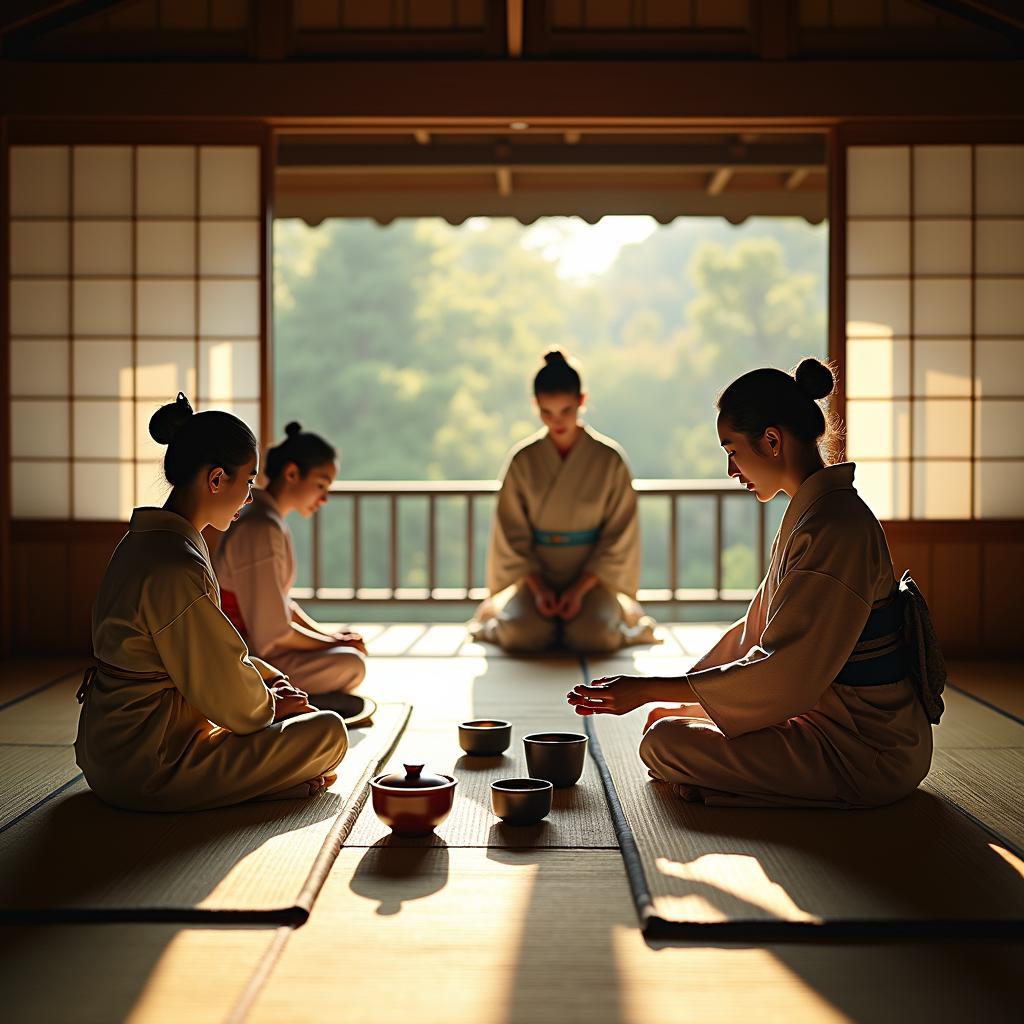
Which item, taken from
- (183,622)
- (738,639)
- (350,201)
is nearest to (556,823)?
(738,639)

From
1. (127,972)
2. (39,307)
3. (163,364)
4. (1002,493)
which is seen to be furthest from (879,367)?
(127,972)

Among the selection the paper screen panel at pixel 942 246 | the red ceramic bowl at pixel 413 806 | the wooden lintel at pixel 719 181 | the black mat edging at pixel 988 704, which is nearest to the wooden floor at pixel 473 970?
the red ceramic bowl at pixel 413 806

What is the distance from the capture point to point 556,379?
190 inches

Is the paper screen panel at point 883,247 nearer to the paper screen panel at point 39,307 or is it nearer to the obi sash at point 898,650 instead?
the obi sash at point 898,650

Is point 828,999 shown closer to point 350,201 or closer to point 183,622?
point 183,622

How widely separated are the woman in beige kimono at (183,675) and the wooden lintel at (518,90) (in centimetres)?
259

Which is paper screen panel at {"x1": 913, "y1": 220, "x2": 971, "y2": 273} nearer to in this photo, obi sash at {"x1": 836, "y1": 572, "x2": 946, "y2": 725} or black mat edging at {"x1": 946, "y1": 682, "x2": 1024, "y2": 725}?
black mat edging at {"x1": 946, "y1": 682, "x2": 1024, "y2": 725}

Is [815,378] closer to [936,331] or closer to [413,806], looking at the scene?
[413,806]

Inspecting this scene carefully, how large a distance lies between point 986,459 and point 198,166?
3615 millimetres

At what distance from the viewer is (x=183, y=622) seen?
233cm

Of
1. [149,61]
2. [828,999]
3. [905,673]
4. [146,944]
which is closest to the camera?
[828,999]

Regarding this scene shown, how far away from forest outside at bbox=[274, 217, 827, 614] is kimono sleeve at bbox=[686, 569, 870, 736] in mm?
15275

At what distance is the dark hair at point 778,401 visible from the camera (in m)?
2.50

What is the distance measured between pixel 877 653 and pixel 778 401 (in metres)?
0.58
